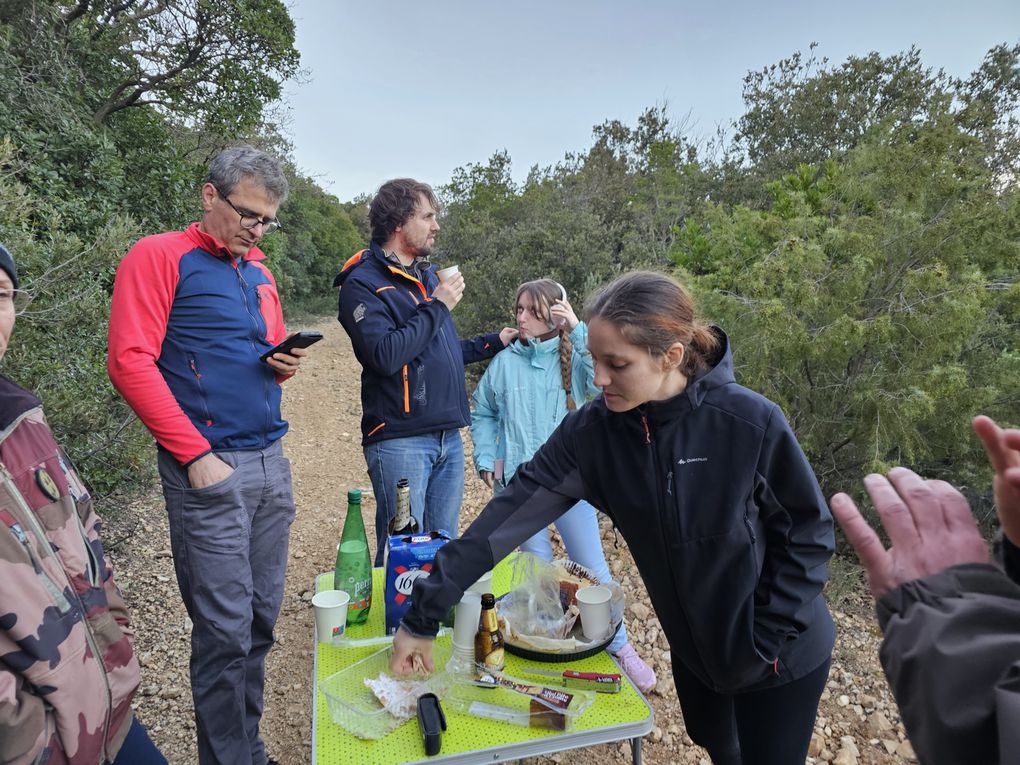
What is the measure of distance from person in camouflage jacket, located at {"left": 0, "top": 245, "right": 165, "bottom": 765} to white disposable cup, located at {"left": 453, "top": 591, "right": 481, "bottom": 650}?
877 millimetres

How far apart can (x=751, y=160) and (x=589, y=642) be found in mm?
14647

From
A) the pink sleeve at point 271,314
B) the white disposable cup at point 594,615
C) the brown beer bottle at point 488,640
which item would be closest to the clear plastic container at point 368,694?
the brown beer bottle at point 488,640

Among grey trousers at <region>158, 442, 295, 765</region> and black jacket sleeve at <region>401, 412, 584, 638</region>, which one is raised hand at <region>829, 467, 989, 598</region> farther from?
grey trousers at <region>158, 442, 295, 765</region>

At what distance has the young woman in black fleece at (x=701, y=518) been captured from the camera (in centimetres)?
162

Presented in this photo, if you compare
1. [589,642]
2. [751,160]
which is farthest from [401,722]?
[751,160]

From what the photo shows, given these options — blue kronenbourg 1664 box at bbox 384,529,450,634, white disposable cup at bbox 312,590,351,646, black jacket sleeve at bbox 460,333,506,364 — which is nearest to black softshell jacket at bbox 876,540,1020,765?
blue kronenbourg 1664 box at bbox 384,529,450,634

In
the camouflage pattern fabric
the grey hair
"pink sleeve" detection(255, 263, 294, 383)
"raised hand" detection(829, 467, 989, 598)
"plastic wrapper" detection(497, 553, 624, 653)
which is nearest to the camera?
"raised hand" detection(829, 467, 989, 598)

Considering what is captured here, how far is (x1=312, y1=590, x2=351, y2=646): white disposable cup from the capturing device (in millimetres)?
1912

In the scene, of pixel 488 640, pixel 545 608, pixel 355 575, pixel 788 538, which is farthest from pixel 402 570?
pixel 788 538

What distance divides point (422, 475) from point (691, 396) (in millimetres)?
1512

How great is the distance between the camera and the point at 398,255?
9.37ft

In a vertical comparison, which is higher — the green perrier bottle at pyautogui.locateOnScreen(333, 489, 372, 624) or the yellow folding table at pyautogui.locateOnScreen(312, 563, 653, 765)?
the green perrier bottle at pyautogui.locateOnScreen(333, 489, 372, 624)

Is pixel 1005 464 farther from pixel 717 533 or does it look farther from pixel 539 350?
pixel 539 350

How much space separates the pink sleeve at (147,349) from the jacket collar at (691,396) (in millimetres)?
1498
